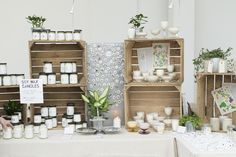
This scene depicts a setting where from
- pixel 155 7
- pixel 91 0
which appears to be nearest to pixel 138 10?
pixel 155 7

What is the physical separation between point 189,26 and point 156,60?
1123 mm

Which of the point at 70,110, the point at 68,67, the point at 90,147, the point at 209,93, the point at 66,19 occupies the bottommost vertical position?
the point at 90,147

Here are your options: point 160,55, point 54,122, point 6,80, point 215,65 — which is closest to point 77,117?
point 54,122

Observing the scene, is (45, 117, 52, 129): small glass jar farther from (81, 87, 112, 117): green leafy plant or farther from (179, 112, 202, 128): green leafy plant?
(179, 112, 202, 128): green leafy plant

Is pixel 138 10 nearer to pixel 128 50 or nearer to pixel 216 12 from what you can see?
pixel 216 12

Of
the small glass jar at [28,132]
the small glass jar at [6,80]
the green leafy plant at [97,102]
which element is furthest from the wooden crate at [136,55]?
the small glass jar at [6,80]

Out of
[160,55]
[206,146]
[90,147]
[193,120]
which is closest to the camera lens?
[206,146]

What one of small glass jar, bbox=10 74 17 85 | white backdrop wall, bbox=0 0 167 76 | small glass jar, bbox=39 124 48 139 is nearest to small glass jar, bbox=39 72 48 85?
small glass jar, bbox=10 74 17 85

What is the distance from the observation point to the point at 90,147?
2428 millimetres

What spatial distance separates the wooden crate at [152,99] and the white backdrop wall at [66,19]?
1.39 m

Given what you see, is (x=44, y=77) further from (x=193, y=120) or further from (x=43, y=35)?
(x=193, y=120)

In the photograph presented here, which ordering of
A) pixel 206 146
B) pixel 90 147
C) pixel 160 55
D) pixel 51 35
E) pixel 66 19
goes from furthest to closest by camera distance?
1. pixel 66 19
2. pixel 160 55
3. pixel 51 35
4. pixel 90 147
5. pixel 206 146

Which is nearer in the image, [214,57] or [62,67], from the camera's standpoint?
[214,57]

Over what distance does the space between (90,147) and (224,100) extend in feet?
3.99
